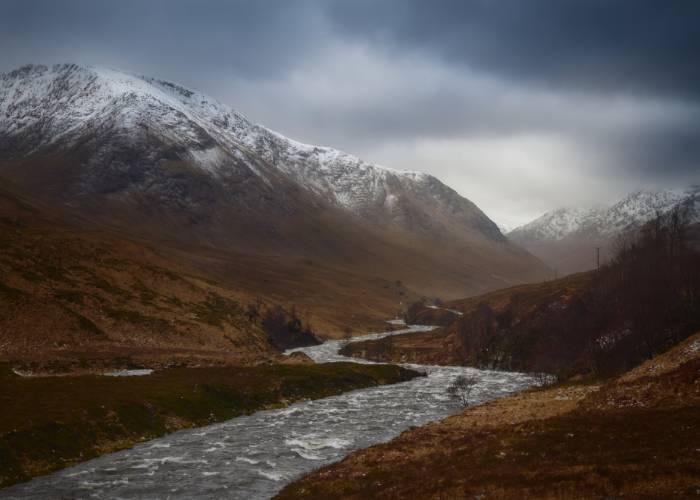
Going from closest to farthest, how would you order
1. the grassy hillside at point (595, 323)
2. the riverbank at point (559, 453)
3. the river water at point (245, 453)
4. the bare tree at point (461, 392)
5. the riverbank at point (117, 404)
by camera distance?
the riverbank at point (559, 453) → the river water at point (245, 453) → the riverbank at point (117, 404) → the bare tree at point (461, 392) → the grassy hillside at point (595, 323)

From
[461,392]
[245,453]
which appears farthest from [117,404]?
[461,392]

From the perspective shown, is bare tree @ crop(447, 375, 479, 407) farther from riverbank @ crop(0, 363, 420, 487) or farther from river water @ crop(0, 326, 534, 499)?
riverbank @ crop(0, 363, 420, 487)

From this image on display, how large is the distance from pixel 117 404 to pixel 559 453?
160 feet

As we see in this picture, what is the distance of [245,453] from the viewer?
57.0m

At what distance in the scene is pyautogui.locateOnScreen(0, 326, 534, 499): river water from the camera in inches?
1778

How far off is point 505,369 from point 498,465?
117 meters

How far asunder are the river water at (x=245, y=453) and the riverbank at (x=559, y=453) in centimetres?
522

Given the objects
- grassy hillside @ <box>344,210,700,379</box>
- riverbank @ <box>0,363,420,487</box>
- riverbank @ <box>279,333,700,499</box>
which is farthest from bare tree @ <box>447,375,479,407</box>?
riverbank @ <box>279,333,700,499</box>

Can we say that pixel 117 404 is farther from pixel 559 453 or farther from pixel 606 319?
pixel 606 319

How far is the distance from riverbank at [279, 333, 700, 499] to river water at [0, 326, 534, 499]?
206 inches

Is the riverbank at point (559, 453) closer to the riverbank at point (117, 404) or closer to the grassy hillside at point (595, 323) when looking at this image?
the riverbank at point (117, 404)

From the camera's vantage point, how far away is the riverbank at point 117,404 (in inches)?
2089

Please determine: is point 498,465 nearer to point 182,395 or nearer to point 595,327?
point 182,395

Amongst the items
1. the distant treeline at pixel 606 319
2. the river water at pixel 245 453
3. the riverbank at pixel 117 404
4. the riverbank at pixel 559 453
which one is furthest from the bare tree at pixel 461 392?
the riverbank at pixel 559 453
